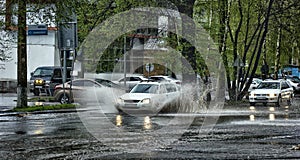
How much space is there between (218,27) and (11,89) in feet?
60.9

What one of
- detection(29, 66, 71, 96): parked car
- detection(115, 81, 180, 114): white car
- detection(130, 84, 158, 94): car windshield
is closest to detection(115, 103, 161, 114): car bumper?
detection(115, 81, 180, 114): white car

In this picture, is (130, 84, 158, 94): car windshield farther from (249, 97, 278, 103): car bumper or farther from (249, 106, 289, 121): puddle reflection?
(249, 97, 278, 103): car bumper

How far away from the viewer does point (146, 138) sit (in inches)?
666

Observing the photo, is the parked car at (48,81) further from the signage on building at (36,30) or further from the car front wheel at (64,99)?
the signage on building at (36,30)

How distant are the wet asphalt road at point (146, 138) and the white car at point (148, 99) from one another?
11.3 feet

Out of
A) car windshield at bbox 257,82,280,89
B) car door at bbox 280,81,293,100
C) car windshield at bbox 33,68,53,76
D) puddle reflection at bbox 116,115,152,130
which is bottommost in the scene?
puddle reflection at bbox 116,115,152,130

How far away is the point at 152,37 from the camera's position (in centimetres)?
3703

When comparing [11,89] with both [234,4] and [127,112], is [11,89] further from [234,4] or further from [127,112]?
[127,112]

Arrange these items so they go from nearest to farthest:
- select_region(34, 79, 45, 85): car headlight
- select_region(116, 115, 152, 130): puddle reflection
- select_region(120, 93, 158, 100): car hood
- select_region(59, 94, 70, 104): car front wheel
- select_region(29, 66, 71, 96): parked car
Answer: select_region(116, 115, 152, 130): puddle reflection < select_region(120, 93, 158, 100): car hood < select_region(59, 94, 70, 104): car front wheel < select_region(29, 66, 71, 96): parked car < select_region(34, 79, 45, 85): car headlight

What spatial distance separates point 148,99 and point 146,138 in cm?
1163

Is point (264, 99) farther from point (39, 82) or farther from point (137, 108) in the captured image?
point (39, 82)

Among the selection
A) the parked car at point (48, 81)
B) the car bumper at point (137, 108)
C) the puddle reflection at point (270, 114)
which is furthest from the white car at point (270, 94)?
the car bumper at point (137, 108)

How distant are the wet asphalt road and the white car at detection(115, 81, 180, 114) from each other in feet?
11.3

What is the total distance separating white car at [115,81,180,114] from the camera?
1117 inches
